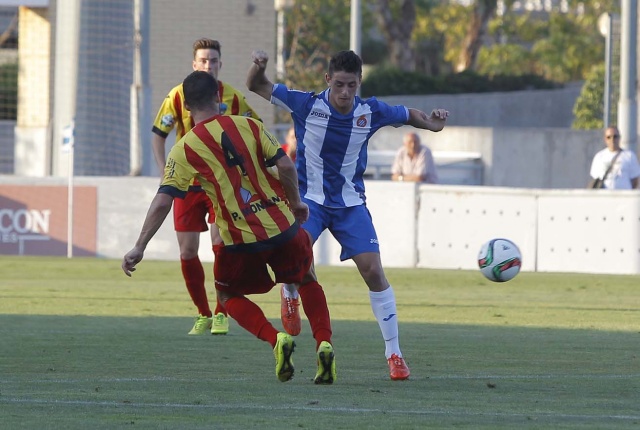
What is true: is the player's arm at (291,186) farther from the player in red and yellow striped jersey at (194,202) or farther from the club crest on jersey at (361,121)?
the player in red and yellow striped jersey at (194,202)

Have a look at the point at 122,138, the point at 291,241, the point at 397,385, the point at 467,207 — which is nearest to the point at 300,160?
the point at 291,241

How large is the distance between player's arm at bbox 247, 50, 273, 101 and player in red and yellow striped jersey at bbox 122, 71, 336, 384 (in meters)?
0.72

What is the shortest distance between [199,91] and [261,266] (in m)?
1.01

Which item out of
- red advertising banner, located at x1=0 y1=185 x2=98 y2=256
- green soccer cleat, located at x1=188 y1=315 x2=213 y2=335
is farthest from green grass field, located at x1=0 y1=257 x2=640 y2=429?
red advertising banner, located at x1=0 y1=185 x2=98 y2=256

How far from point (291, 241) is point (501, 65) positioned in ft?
172

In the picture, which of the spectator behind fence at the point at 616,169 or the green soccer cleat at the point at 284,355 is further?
the spectator behind fence at the point at 616,169

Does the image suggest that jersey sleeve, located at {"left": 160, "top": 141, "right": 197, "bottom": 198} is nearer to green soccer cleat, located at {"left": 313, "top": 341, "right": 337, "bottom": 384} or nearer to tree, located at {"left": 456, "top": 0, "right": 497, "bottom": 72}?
green soccer cleat, located at {"left": 313, "top": 341, "right": 337, "bottom": 384}

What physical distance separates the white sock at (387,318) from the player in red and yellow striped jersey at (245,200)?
499mm

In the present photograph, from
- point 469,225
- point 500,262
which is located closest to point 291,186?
point 500,262

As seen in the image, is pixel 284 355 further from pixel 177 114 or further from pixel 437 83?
pixel 437 83

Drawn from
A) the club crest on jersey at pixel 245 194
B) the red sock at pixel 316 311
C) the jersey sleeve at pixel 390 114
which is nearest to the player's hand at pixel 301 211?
the club crest on jersey at pixel 245 194

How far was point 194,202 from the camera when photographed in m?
11.0

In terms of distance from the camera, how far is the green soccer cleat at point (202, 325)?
10.9m

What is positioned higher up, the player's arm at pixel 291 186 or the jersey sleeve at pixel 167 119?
the jersey sleeve at pixel 167 119
